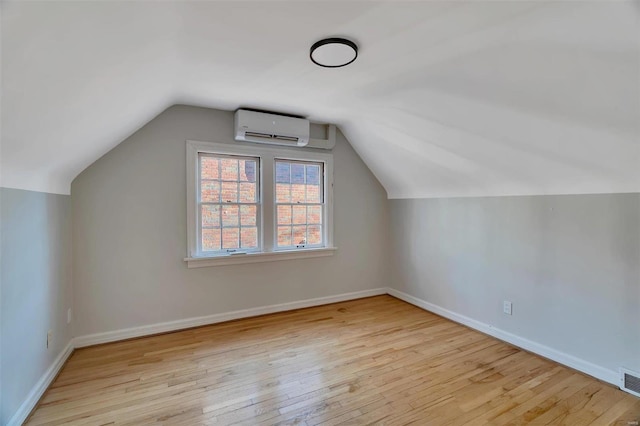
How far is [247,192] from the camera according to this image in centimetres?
351

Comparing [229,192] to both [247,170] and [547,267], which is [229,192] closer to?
[247,170]

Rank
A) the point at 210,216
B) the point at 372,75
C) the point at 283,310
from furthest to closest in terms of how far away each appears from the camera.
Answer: the point at 283,310, the point at 210,216, the point at 372,75

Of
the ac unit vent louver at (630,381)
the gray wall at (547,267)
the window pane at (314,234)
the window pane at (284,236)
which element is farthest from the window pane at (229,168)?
the ac unit vent louver at (630,381)

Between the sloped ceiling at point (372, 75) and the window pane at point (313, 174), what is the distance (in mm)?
1133

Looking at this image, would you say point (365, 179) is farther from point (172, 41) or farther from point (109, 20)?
point (109, 20)

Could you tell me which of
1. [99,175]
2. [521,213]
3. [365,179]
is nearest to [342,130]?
[365,179]

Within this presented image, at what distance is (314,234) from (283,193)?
705 mm

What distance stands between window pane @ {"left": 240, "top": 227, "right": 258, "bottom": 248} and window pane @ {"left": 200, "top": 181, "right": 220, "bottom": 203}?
0.48 meters

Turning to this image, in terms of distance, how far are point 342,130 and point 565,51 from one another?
8.51 ft

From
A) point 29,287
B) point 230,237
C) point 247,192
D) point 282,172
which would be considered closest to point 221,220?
point 230,237

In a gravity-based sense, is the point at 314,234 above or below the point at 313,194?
below

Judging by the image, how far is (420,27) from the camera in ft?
5.36

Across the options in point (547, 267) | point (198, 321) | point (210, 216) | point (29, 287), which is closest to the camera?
point (29, 287)

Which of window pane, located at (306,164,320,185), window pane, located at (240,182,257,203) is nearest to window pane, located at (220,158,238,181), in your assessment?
window pane, located at (240,182,257,203)
